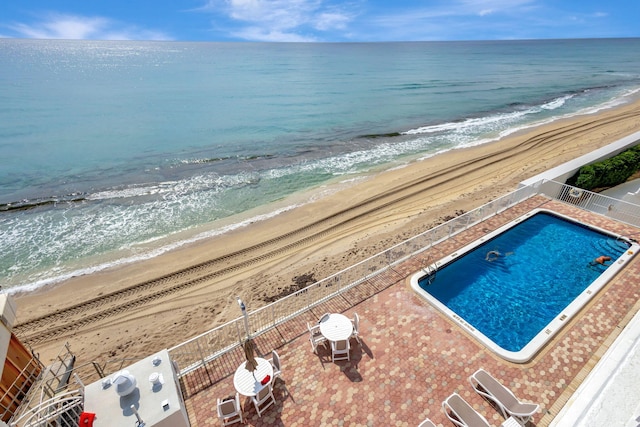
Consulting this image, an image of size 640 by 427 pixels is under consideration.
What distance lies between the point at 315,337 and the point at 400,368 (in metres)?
2.46

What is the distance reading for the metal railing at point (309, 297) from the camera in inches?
363

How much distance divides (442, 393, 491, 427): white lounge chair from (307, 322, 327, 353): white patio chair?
133 inches

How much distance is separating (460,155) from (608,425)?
2559cm

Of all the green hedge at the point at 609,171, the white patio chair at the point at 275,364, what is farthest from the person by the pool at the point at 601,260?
the white patio chair at the point at 275,364

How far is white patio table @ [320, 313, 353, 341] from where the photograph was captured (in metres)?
8.13

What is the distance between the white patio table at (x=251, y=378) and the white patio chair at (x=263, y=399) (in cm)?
17

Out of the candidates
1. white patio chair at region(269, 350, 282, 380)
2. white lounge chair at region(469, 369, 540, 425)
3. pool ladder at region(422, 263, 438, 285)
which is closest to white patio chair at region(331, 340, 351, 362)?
white patio chair at region(269, 350, 282, 380)

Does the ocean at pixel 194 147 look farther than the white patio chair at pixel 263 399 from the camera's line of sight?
Yes

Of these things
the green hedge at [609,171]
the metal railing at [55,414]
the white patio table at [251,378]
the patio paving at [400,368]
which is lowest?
the patio paving at [400,368]

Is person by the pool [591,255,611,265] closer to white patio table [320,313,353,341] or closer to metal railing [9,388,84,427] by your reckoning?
white patio table [320,313,353,341]

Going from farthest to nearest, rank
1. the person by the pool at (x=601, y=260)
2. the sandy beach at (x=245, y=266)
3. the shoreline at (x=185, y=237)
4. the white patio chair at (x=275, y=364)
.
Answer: the shoreline at (x=185, y=237) → the sandy beach at (x=245, y=266) → the person by the pool at (x=601, y=260) → the white patio chair at (x=275, y=364)

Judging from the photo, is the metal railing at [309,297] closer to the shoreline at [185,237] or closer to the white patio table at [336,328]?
the white patio table at [336,328]

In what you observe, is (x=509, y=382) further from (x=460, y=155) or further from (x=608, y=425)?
(x=460, y=155)

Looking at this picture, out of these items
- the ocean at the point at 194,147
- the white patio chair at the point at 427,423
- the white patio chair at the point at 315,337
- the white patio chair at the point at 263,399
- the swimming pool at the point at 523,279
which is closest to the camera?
the white patio chair at the point at 427,423
